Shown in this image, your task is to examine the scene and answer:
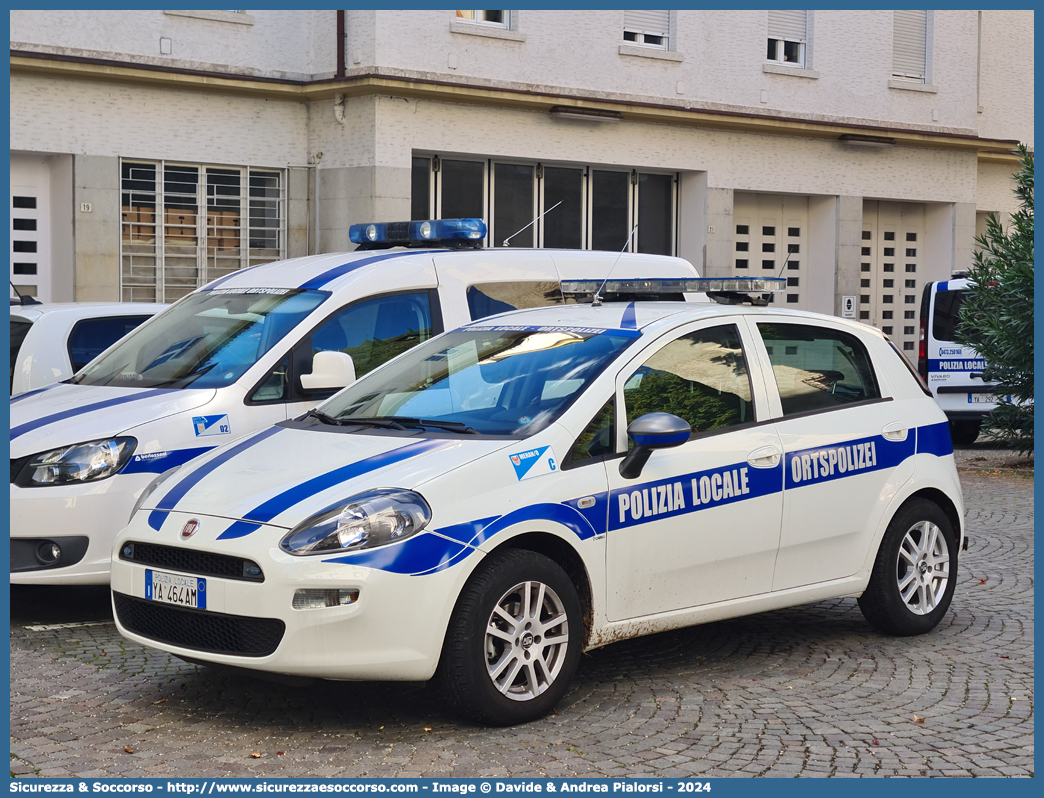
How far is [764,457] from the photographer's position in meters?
6.25

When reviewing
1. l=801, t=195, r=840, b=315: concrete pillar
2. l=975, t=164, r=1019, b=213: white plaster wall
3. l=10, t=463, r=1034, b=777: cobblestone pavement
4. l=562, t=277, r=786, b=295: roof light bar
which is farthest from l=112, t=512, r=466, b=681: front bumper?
l=975, t=164, r=1019, b=213: white plaster wall

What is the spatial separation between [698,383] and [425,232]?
3614mm

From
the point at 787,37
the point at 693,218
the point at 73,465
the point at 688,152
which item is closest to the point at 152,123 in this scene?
the point at 688,152

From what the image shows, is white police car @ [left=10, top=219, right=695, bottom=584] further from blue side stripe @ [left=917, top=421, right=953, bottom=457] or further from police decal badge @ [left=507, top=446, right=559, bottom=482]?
blue side stripe @ [left=917, top=421, right=953, bottom=457]

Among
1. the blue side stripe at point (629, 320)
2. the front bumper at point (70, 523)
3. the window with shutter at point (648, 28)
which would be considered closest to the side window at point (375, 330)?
the front bumper at point (70, 523)

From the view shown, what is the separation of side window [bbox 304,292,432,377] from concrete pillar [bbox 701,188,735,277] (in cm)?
1452

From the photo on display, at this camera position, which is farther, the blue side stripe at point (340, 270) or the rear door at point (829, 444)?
the blue side stripe at point (340, 270)

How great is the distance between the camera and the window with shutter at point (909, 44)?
24500 millimetres

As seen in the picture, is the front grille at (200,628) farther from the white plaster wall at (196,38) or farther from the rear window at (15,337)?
the white plaster wall at (196,38)

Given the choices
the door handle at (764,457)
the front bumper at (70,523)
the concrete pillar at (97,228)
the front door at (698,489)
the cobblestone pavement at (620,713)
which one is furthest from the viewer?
the concrete pillar at (97,228)

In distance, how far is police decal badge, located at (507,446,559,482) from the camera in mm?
5426

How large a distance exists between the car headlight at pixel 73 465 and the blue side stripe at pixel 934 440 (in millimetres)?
4059

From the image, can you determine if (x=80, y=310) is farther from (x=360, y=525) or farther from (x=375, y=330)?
(x=360, y=525)
